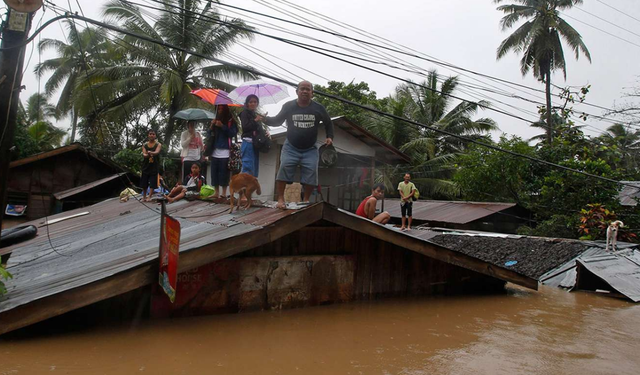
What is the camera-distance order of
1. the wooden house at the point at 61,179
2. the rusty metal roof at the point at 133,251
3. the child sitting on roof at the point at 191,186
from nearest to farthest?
the rusty metal roof at the point at 133,251 → the child sitting on roof at the point at 191,186 → the wooden house at the point at 61,179

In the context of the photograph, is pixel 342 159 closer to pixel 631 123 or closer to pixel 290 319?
pixel 631 123

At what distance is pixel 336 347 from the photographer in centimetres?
521

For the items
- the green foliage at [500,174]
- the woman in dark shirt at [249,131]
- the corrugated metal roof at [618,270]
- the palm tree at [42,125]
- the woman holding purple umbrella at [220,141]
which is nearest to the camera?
the woman in dark shirt at [249,131]

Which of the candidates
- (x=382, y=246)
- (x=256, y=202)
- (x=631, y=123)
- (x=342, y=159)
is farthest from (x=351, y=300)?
(x=631, y=123)

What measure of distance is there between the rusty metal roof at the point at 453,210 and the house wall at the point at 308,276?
29.2ft

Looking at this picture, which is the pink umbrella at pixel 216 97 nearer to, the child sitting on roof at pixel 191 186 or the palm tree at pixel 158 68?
the child sitting on roof at pixel 191 186

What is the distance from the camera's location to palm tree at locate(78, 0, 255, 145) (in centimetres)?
1989

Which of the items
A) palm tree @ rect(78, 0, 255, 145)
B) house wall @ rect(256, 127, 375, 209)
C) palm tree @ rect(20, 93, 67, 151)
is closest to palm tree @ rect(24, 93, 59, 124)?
palm tree @ rect(20, 93, 67, 151)

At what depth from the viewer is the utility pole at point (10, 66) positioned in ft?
18.1

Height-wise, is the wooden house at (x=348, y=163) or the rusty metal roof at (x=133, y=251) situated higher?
the wooden house at (x=348, y=163)

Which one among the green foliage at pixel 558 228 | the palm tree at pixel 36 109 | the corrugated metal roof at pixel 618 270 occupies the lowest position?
the corrugated metal roof at pixel 618 270

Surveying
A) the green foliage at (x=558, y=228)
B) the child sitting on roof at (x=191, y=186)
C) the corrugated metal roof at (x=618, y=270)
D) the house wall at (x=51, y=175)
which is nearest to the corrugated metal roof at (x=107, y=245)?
the child sitting on roof at (x=191, y=186)

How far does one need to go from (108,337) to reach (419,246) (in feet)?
13.7

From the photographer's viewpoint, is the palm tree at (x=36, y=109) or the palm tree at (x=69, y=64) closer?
the palm tree at (x=69, y=64)
